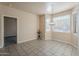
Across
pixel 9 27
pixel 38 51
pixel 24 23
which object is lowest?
pixel 38 51

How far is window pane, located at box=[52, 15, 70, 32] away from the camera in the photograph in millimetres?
5637

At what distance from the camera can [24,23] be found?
5996mm

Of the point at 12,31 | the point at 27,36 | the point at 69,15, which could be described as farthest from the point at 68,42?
the point at 12,31

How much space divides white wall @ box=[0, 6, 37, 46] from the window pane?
159 cm

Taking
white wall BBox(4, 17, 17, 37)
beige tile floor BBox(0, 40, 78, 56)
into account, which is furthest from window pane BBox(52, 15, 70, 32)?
white wall BBox(4, 17, 17, 37)

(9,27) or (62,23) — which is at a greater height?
(62,23)

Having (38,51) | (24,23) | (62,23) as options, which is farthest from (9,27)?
(38,51)

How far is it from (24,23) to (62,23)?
8.10 feet

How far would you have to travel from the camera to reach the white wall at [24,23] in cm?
484

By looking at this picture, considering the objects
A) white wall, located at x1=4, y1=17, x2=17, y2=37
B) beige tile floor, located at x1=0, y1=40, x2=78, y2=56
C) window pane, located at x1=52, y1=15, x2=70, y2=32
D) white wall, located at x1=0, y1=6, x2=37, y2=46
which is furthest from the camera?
white wall, located at x1=4, y1=17, x2=17, y2=37

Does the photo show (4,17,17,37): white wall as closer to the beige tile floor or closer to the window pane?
the window pane

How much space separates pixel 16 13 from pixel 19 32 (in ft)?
3.66

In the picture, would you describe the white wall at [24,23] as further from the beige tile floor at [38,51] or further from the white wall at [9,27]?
the white wall at [9,27]

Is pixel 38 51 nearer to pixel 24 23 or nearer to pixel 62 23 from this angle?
pixel 24 23
